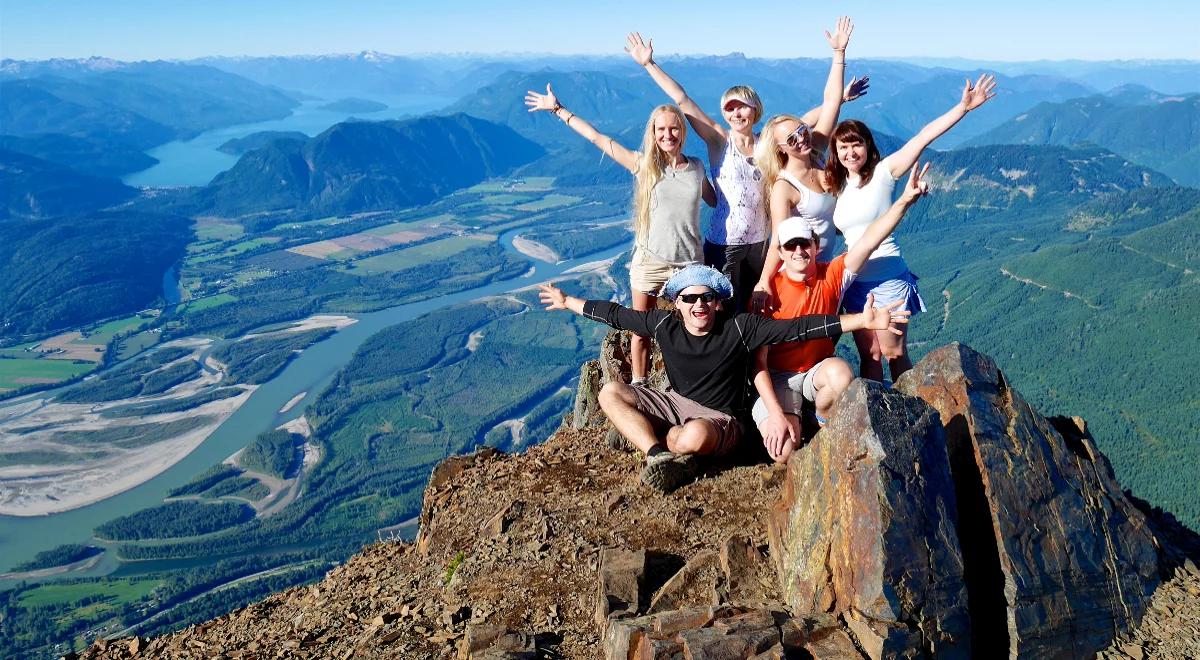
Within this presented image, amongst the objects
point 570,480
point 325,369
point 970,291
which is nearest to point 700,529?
point 570,480

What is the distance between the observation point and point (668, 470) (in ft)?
33.0

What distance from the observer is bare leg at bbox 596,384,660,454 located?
10.2 m

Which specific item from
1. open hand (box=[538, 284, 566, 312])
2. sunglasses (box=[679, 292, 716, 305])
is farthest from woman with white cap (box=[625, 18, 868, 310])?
open hand (box=[538, 284, 566, 312])

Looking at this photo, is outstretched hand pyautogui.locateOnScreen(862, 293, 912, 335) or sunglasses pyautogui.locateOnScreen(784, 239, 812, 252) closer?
outstretched hand pyautogui.locateOnScreen(862, 293, 912, 335)

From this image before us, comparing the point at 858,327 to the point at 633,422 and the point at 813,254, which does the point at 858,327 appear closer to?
the point at 813,254

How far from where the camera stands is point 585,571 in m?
8.91

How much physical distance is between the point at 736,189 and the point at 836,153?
52.4 inches

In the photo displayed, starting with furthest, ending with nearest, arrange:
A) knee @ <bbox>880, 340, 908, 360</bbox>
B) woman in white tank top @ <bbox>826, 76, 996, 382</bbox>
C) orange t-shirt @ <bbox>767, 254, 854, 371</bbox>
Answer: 1. knee @ <bbox>880, 340, 908, 360</bbox>
2. woman in white tank top @ <bbox>826, 76, 996, 382</bbox>
3. orange t-shirt @ <bbox>767, 254, 854, 371</bbox>

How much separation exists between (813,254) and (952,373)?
2034 millimetres

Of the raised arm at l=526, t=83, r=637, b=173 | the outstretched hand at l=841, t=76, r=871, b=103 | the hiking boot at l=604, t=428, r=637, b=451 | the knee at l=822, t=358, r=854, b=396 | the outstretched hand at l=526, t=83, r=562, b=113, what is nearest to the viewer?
the knee at l=822, t=358, r=854, b=396

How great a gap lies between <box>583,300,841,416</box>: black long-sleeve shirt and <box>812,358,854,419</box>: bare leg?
0.43m

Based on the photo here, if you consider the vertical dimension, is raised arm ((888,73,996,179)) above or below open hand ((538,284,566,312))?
above

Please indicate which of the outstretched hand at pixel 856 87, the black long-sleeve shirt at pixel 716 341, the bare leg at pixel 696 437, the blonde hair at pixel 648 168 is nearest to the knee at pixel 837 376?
the black long-sleeve shirt at pixel 716 341

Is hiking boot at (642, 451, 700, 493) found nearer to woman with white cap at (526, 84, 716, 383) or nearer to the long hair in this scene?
woman with white cap at (526, 84, 716, 383)
